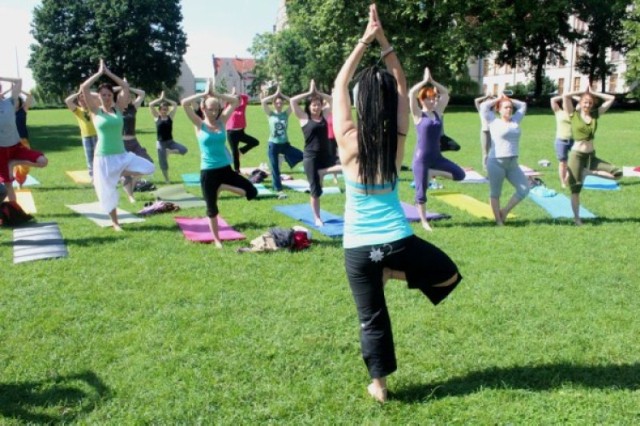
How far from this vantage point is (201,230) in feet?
28.2

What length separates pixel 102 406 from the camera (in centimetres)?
376

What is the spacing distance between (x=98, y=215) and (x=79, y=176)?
4979 mm

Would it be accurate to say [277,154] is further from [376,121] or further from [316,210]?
[376,121]

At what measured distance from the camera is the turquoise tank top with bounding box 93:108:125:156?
841 cm

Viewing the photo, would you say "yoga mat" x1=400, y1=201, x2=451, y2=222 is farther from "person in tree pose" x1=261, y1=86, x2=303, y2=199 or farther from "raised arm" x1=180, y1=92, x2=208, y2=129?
"raised arm" x1=180, y1=92, x2=208, y2=129

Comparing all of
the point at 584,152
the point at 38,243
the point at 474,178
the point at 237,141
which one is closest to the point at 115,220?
the point at 38,243

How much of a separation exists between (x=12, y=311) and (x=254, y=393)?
9.79 ft

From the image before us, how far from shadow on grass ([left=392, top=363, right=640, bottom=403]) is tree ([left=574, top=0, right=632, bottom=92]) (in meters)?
44.0

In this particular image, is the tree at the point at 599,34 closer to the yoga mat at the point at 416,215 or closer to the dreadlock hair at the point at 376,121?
the yoga mat at the point at 416,215

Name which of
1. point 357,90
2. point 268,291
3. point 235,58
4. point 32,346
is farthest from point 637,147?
point 235,58

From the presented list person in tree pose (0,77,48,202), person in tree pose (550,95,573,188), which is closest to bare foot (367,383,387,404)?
person in tree pose (0,77,48,202)

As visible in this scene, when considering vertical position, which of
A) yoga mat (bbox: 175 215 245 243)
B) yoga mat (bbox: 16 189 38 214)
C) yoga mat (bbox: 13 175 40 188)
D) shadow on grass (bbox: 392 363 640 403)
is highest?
yoga mat (bbox: 13 175 40 188)

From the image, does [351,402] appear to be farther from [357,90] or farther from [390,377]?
[357,90]

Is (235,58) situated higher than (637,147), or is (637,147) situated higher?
(235,58)
